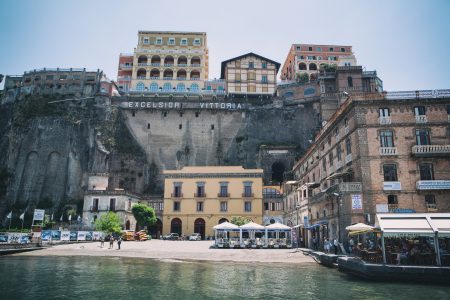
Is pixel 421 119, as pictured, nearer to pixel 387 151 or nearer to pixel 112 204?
pixel 387 151

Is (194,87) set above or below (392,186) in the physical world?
above

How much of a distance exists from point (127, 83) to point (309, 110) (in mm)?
37384

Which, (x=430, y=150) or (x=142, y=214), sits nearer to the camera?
(x=430, y=150)

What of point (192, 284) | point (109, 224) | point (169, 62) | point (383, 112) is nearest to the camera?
point (192, 284)

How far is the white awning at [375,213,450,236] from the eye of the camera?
57.5 feet

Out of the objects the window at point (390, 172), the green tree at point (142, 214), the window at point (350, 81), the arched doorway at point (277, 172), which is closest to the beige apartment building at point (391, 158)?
the window at point (390, 172)

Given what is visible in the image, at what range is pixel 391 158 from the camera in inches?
1019

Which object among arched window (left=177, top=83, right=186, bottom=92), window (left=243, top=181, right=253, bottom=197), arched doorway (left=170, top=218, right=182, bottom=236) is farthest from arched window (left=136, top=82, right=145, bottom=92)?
window (left=243, top=181, right=253, bottom=197)

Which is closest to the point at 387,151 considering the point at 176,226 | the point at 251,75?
the point at 176,226

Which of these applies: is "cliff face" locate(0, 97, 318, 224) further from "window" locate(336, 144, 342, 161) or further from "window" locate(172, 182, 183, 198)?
"window" locate(336, 144, 342, 161)

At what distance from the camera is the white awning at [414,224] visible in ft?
57.5

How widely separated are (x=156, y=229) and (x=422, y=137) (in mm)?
38427

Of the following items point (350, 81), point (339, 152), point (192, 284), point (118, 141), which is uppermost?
point (350, 81)

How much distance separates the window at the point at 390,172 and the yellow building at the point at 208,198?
83.3ft
